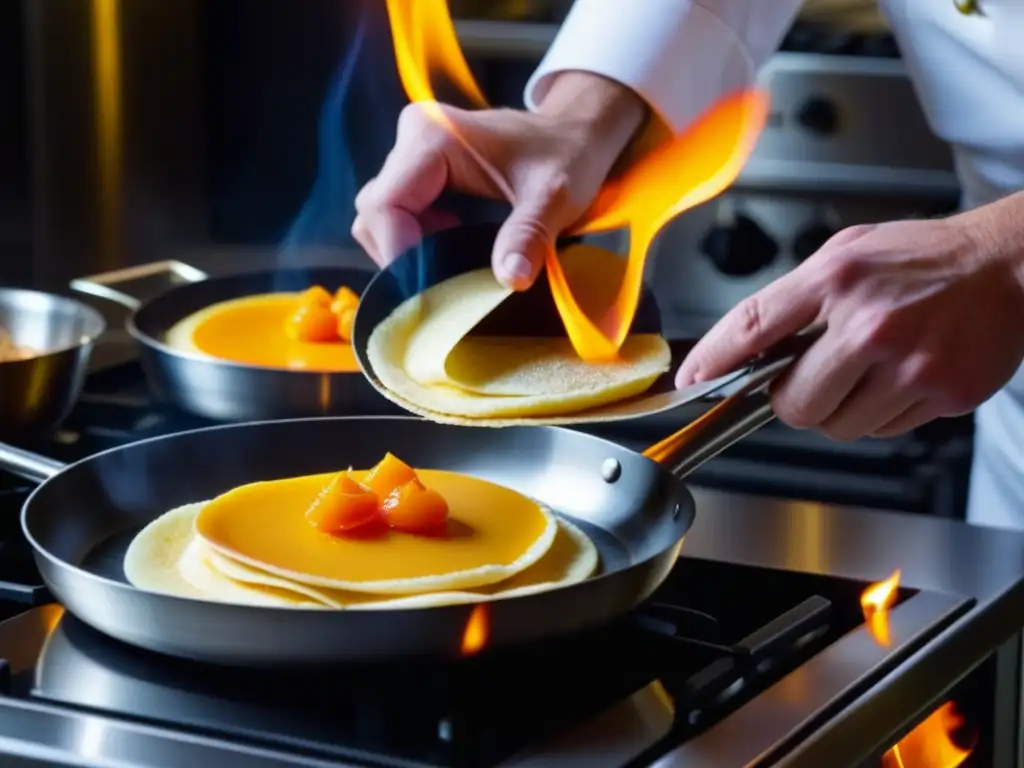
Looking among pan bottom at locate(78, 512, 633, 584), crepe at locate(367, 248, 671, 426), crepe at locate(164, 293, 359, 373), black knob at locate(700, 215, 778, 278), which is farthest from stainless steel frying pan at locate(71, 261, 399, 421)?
black knob at locate(700, 215, 778, 278)

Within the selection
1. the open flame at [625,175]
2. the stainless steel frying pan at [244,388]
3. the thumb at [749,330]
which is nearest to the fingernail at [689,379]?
the thumb at [749,330]

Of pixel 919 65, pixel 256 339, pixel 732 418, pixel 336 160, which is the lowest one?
pixel 336 160

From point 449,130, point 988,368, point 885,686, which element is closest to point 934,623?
point 885,686

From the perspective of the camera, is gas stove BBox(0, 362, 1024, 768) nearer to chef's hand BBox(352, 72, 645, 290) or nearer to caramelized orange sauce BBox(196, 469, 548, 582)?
caramelized orange sauce BBox(196, 469, 548, 582)

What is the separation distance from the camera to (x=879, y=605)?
105 cm

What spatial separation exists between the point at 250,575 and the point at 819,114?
57.1 inches

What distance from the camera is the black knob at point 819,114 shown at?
7.28 ft

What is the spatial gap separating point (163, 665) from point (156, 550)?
129mm

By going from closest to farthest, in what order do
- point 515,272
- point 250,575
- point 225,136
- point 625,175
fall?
point 250,575 < point 515,272 < point 625,175 < point 225,136

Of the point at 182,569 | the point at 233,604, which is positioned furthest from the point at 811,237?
the point at 233,604

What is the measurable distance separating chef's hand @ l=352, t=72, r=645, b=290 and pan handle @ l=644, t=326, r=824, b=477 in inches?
10.5

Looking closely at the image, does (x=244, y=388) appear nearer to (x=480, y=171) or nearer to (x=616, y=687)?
(x=480, y=171)

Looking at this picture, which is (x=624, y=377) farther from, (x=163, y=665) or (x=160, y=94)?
(x=160, y=94)

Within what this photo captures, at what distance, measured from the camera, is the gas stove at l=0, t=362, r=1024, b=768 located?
0.82m
